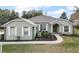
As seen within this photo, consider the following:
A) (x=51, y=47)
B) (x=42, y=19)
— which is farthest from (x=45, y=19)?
(x=51, y=47)

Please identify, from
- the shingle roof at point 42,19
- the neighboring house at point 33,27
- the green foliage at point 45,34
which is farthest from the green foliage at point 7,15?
the green foliage at point 45,34

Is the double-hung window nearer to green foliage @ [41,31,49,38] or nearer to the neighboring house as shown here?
the neighboring house

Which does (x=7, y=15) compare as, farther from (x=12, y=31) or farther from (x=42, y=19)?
(x=42, y=19)

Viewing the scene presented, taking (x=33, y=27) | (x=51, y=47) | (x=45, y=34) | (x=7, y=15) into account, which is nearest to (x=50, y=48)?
(x=51, y=47)

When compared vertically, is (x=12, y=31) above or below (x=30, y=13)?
below

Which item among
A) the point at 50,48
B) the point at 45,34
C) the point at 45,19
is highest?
the point at 45,19

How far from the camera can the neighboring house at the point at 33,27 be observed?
2213 millimetres

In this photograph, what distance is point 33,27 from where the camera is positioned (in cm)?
222

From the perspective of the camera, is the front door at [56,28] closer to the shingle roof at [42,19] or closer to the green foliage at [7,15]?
the shingle roof at [42,19]

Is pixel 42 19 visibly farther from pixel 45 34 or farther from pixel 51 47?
pixel 51 47

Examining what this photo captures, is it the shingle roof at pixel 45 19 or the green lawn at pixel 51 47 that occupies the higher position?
the shingle roof at pixel 45 19

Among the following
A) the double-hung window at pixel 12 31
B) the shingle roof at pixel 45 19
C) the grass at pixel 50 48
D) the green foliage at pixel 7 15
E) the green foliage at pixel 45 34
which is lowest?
the grass at pixel 50 48
